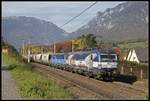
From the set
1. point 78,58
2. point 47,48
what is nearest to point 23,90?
point 78,58

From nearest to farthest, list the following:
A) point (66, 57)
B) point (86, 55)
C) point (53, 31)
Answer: point (86, 55) < point (66, 57) < point (53, 31)

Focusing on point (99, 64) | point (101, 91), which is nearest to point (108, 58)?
point (99, 64)

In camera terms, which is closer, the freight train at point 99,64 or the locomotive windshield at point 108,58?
the freight train at point 99,64

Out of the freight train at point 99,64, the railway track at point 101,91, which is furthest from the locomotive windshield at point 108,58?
the railway track at point 101,91

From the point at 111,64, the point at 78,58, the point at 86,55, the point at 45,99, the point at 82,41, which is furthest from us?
the point at 82,41

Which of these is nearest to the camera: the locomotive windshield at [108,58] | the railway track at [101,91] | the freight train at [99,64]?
the railway track at [101,91]

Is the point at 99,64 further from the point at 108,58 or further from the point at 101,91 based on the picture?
the point at 101,91

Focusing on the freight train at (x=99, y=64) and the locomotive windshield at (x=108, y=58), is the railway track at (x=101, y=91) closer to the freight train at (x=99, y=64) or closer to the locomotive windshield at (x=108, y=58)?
the freight train at (x=99, y=64)

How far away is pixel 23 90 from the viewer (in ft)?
68.5

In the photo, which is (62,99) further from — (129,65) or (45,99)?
(129,65)

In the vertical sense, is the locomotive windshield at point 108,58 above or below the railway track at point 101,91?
above

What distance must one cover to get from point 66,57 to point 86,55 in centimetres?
1514

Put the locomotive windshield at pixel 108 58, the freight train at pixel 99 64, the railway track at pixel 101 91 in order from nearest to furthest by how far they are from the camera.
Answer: the railway track at pixel 101 91 → the freight train at pixel 99 64 → the locomotive windshield at pixel 108 58

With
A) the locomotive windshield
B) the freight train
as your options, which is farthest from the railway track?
the locomotive windshield
